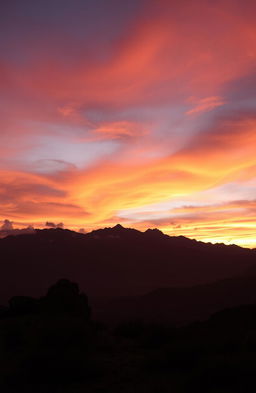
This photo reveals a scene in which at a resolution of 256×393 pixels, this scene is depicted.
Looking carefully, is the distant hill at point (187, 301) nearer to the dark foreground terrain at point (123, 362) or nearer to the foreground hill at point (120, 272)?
the foreground hill at point (120, 272)

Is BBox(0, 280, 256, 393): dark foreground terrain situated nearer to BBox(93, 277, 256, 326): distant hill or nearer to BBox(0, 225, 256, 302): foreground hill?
BBox(93, 277, 256, 326): distant hill

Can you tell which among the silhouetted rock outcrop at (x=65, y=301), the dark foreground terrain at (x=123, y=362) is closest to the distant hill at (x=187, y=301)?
the silhouetted rock outcrop at (x=65, y=301)

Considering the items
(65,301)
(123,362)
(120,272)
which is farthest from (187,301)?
(120,272)

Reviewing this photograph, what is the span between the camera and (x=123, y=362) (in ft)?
43.2

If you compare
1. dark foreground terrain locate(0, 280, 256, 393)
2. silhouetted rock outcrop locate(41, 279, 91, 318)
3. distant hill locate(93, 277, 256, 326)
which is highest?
silhouetted rock outcrop locate(41, 279, 91, 318)

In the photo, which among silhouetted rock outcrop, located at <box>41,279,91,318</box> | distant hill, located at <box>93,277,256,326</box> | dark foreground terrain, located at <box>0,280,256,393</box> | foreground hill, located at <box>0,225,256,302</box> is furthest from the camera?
A: foreground hill, located at <box>0,225,256,302</box>

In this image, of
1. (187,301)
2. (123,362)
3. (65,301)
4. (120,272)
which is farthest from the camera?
(120,272)

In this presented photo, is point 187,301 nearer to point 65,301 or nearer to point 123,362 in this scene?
point 65,301

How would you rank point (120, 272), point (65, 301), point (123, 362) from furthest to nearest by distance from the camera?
point (120, 272)
point (65, 301)
point (123, 362)

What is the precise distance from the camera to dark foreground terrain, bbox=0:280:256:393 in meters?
9.55

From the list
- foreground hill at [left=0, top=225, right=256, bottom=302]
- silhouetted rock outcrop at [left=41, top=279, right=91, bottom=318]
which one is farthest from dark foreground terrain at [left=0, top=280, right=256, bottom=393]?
foreground hill at [left=0, top=225, right=256, bottom=302]

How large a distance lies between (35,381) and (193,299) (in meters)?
77.3

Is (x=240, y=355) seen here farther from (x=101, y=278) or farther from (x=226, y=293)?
(x=101, y=278)

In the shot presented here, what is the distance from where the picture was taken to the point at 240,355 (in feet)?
34.9
